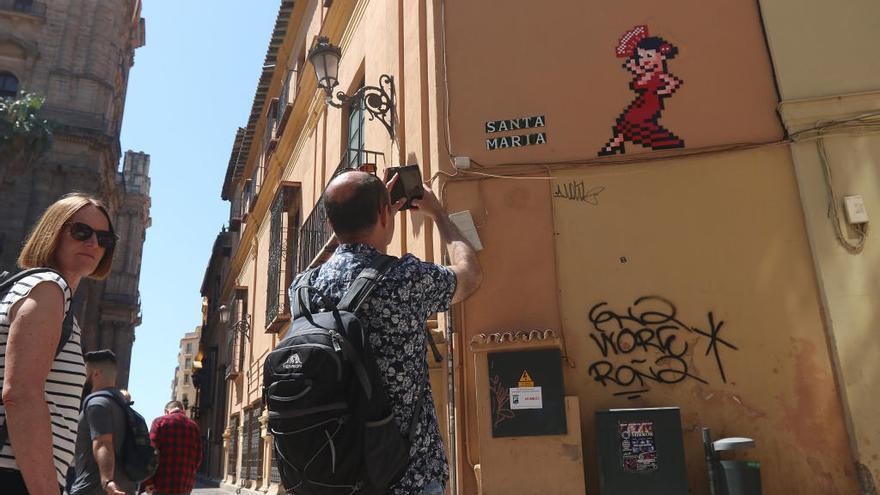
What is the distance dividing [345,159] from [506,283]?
13.2 feet

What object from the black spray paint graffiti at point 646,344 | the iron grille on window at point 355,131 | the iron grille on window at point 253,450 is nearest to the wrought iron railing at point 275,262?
the iron grille on window at point 253,450

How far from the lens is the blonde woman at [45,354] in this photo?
5.82 feet

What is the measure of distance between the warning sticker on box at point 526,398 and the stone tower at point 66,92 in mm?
30875

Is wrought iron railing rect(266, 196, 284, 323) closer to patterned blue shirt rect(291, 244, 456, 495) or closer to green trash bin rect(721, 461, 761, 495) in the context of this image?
green trash bin rect(721, 461, 761, 495)

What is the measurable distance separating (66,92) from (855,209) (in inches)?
1484

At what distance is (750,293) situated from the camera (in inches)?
221

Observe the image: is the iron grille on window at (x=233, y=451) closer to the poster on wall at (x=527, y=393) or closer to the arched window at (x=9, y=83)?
the poster on wall at (x=527, y=393)

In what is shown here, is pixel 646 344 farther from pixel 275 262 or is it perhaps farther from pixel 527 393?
pixel 275 262

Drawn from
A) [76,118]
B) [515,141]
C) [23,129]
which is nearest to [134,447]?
Result: [515,141]

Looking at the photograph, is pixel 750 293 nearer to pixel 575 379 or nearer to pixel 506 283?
pixel 575 379

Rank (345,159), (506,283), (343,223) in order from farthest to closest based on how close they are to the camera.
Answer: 1. (345,159)
2. (506,283)
3. (343,223)

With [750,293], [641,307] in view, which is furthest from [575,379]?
[750,293]

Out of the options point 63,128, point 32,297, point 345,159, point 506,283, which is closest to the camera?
point 32,297

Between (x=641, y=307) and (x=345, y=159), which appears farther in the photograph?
(x=345, y=159)
